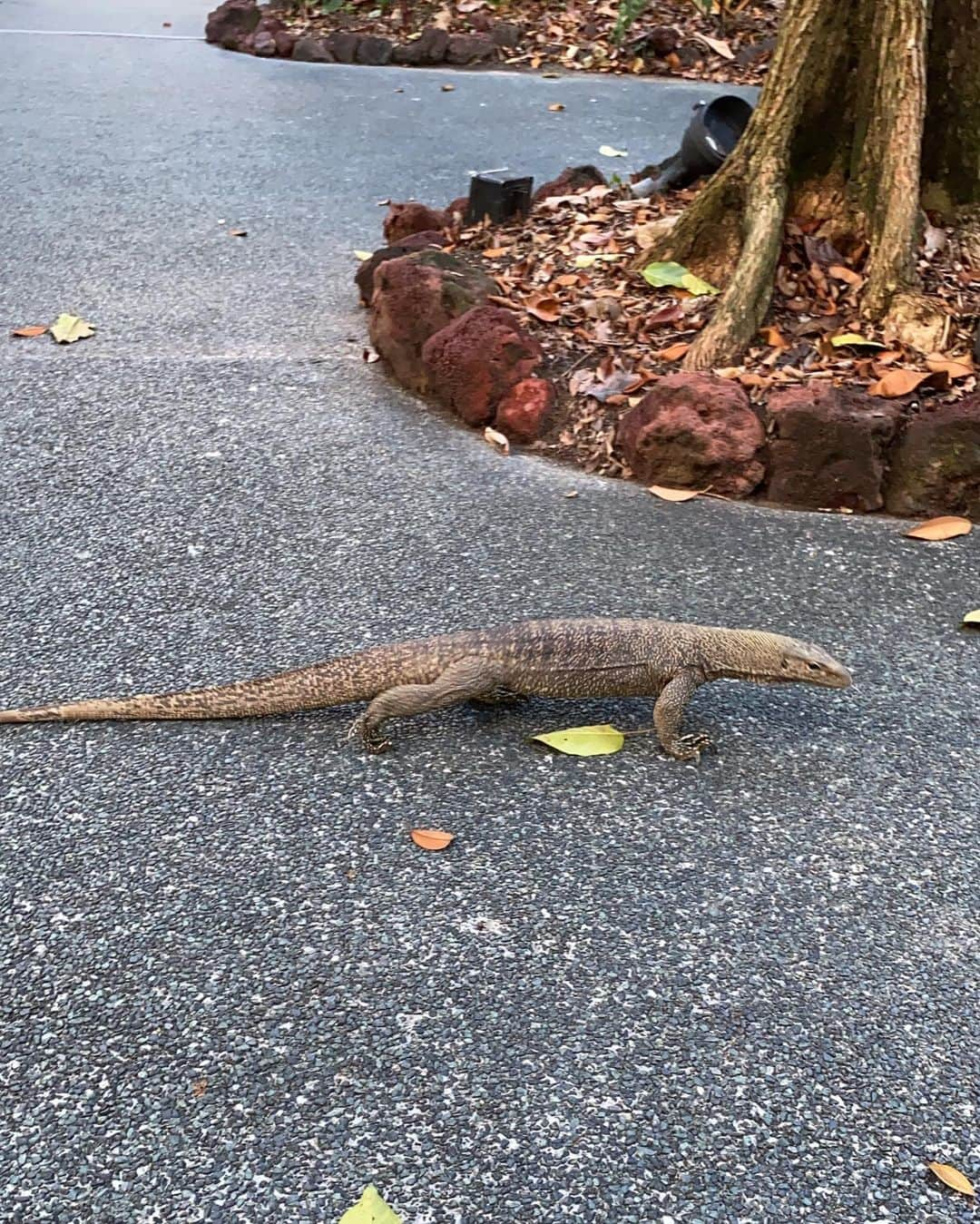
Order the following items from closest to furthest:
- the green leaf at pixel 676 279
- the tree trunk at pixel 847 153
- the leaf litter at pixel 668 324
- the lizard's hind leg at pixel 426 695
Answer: the lizard's hind leg at pixel 426 695 → the leaf litter at pixel 668 324 → the tree trunk at pixel 847 153 → the green leaf at pixel 676 279

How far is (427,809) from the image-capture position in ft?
8.90

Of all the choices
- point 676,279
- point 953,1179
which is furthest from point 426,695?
point 676,279

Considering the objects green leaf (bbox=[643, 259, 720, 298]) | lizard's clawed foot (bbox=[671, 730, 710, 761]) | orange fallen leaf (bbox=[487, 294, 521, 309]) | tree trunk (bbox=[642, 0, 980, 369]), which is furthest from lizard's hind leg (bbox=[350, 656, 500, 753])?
green leaf (bbox=[643, 259, 720, 298])

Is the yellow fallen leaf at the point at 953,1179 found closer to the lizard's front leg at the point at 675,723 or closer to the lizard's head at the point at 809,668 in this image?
the lizard's front leg at the point at 675,723

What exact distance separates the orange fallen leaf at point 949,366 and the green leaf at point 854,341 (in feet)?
0.67

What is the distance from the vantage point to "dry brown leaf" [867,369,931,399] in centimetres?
426

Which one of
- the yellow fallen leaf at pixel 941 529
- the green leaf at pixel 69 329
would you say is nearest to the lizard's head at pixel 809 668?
Answer: the yellow fallen leaf at pixel 941 529

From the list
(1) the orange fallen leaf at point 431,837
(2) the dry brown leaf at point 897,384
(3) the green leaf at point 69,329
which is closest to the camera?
(1) the orange fallen leaf at point 431,837

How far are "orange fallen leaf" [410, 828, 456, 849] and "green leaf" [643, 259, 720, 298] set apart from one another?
317 cm

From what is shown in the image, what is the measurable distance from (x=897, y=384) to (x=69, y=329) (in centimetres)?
355

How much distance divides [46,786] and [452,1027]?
3.81 ft

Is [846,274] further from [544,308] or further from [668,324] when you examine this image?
[544,308]

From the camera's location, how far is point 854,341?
454 cm

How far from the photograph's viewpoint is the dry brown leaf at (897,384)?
4.26m
